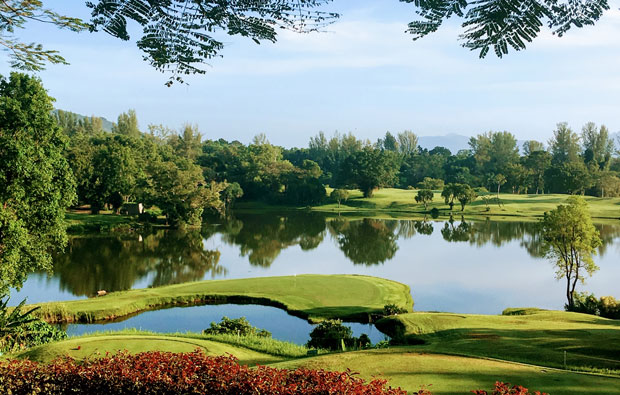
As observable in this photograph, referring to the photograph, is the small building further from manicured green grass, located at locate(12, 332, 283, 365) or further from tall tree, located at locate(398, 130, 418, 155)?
tall tree, located at locate(398, 130, 418, 155)

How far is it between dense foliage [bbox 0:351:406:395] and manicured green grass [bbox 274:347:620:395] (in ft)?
8.36

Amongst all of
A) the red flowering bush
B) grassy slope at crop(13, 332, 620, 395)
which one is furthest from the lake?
the red flowering bush

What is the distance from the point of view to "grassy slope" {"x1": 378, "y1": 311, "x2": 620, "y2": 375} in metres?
12.3

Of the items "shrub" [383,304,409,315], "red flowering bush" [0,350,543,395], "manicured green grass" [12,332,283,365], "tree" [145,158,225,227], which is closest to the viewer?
"red flowering bush" [0,350,543,395]

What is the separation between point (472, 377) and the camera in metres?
9.15

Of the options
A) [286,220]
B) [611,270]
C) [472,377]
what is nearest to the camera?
[472,377]

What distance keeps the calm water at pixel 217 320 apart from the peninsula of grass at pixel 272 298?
2.33ft

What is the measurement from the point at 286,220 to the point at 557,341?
5523cm

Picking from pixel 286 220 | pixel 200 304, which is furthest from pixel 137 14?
pixel 286 220

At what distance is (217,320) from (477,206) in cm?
6424

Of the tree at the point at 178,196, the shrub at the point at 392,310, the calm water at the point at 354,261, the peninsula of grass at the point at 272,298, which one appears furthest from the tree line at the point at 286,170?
the shrub at the point at 392,310

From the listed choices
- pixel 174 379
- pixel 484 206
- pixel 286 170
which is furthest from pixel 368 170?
pixel 174 379

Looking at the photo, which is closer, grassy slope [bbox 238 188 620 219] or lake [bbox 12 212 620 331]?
lake [bbox 12 212 620 331]

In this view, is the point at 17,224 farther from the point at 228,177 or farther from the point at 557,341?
the point at 228,177
